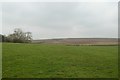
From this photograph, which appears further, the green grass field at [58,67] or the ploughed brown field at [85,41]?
the ploughed brown field at [85,41]

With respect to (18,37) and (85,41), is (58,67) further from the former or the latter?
(18,37)

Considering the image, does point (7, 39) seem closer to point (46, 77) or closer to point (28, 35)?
point (28, 35)

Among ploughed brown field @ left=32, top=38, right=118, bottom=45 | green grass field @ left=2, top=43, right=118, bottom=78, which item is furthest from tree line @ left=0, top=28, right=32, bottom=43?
green grass field @ left=2, top=43, right=118, bottom=78

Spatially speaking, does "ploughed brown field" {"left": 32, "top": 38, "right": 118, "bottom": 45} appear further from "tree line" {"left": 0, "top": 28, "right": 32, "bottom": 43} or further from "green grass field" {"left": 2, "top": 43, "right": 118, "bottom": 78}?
"green grass field" {"left": 2, "top": 43, "right": 118, "bottom": 78}

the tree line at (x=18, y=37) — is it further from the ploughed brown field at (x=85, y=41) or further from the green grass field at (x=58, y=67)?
the green grass field at (x=58, y=67)

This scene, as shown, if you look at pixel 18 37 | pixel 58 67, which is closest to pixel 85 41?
pixel 18 37

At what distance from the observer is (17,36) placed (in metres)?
103

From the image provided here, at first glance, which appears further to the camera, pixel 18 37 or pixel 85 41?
pixel 18 37

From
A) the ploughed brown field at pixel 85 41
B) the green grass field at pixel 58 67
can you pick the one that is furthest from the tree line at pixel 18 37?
the green grass field at pixel 58 67

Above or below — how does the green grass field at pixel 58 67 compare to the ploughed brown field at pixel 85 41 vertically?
below

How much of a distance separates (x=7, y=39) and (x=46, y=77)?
8087 cm

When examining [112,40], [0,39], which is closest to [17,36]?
[0,39]

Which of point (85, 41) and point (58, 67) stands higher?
point (85, 41)

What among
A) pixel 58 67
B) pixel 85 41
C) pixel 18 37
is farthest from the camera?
pixel 18 37
